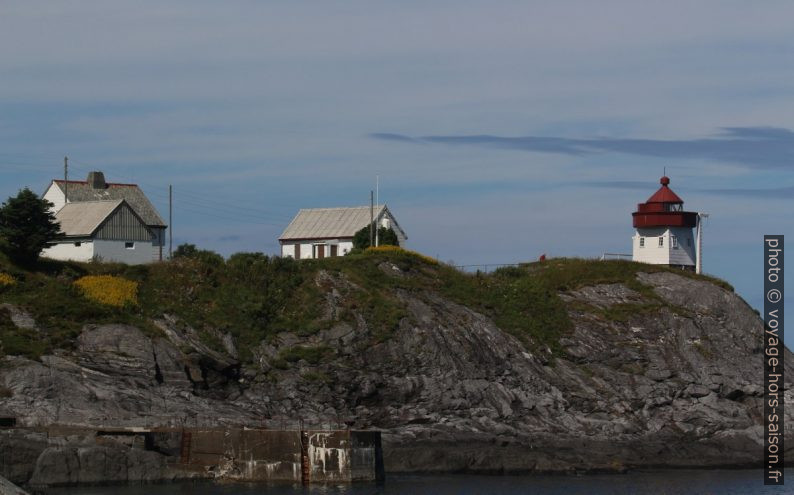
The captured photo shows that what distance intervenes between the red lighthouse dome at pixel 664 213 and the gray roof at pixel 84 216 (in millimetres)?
31119

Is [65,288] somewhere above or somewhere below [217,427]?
above

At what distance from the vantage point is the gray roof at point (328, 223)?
273 ft

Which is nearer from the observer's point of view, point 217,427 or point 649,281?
point 217,427

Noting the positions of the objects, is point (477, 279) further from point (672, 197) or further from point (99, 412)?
point (99, 412)

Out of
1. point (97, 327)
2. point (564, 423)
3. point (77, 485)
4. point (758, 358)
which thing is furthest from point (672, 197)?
point (77, 485)

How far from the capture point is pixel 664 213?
75.9m

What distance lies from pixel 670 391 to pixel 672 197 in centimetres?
1719

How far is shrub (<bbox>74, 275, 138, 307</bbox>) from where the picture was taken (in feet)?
190

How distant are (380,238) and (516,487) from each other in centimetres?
3112

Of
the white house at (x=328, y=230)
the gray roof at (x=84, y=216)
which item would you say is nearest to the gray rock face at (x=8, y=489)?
the gray roof at (x=84, y=216)

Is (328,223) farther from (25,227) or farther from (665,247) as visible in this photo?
(25,227)

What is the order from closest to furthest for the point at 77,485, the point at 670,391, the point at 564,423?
the point at 77,485, the point at 564,423, the point at 670,391

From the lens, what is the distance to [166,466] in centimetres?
4831

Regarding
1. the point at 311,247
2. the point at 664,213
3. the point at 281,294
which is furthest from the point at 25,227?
the point at 664,213
